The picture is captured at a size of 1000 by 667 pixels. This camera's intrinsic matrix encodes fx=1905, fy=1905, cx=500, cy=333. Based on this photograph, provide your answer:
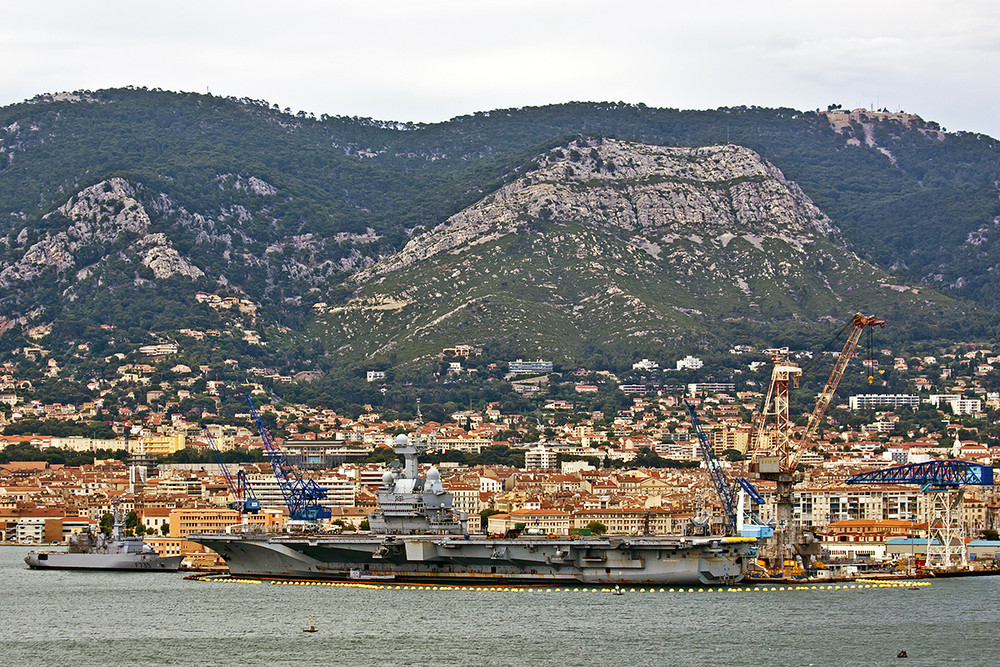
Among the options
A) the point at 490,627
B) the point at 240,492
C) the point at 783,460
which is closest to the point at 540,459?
the point at 240,492

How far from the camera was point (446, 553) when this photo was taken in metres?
77.7

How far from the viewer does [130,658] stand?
190ft

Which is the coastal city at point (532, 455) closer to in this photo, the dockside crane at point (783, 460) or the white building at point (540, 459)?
the white building at point (540, 459)

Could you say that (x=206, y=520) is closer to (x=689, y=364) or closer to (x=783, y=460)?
(x=783, y=460)

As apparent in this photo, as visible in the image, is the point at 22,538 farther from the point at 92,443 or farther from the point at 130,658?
the point at 130,658

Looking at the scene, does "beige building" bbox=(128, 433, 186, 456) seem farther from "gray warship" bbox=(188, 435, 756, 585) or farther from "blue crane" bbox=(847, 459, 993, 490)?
"gray warship" bbox=(188, 435, 756, 585)

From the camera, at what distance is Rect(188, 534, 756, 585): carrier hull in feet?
250

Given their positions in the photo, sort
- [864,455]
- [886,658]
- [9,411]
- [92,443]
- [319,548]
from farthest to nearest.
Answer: [9,411] → [92,443] → [864,455] → [319,548] → [886,658]

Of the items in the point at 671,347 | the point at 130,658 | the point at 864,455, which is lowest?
the point at 130,658

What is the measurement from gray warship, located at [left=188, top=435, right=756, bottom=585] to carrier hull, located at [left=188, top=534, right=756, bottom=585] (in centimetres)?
4

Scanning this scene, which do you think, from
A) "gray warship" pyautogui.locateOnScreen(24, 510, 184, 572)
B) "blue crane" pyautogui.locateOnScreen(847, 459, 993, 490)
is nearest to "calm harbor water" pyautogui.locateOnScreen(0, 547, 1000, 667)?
"blue crane" pyautogui.locateOnScreen(847, 459, 993, 490)

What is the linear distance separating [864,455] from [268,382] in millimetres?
68466

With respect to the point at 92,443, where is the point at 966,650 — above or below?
below

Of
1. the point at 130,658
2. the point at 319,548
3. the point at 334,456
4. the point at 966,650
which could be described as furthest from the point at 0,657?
the point at 334,456
